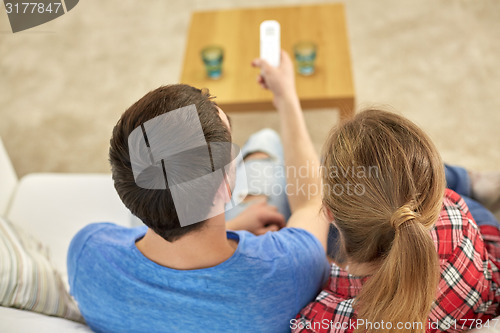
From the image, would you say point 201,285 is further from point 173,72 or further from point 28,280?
point 173,72

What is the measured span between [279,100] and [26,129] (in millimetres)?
1340

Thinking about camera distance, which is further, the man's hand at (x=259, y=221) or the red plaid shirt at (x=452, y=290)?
Answer: the man's hand at (x=259, y=221)

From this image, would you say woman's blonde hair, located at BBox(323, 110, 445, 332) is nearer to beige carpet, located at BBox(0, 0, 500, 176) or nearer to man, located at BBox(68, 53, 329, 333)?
man, located at BBox(68, 53, 329, 333)

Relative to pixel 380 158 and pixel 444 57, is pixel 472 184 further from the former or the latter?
pixel 444 57

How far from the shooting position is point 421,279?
0.80 m

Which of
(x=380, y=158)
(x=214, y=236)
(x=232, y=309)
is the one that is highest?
(x=380, y=158)

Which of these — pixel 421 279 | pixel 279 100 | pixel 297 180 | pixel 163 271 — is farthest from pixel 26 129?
pixel 421 279

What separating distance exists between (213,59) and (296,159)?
2.07 feet

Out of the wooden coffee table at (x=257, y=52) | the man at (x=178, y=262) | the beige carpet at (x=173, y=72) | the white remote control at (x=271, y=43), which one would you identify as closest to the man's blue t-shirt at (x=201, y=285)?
the man at (x=178, y=262)

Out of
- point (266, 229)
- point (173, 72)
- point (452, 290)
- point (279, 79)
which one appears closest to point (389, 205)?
point (452, 290)

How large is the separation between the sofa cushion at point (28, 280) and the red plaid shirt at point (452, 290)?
519 mm

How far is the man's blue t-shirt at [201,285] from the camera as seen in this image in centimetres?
94

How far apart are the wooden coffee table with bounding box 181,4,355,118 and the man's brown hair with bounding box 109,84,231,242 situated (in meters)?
0.93

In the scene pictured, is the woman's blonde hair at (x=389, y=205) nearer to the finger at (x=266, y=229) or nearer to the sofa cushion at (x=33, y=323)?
the finger at (x=266, y=229)
